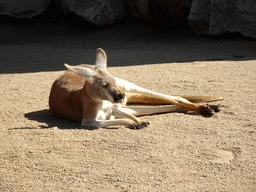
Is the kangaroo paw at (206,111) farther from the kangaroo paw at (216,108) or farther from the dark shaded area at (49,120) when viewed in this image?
the dark shaded area at (49,120)

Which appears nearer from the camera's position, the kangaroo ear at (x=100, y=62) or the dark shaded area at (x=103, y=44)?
the kangaroo ear at (x=100, y=62)

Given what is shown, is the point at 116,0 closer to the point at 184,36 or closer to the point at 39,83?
the point at 184,36

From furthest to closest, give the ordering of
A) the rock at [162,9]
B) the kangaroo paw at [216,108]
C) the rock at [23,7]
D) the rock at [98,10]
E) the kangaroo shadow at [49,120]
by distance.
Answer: the rock at [23,7] → the rock at [98,10] → the rock at [162,9] → the kangaroo paw at [216,108] → the kangaroo shadow at [49,120]

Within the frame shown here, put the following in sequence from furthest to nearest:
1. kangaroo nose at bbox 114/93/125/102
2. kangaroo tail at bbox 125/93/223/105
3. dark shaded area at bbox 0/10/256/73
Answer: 1. dark shaded area at bbox 0/10/256/73
2. kangaroo tail at bbox 125/93/223/105
3. kangaroo nose at bbox 114/93/125/102

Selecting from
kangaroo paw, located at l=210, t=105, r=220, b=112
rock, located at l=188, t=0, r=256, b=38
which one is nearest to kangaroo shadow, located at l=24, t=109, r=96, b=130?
kangaroo paw, located at l=210, t=105, r=220, b=112

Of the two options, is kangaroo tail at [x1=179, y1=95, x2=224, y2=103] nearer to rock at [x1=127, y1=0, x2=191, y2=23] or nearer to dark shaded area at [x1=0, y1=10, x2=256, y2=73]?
dark shaded area at [x1=0, y1=10, x2=256, y2=73]

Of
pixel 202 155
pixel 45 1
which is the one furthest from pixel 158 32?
pixel 202 155

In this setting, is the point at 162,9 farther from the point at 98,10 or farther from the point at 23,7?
the point at 23,7

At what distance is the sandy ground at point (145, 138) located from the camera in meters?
2.64

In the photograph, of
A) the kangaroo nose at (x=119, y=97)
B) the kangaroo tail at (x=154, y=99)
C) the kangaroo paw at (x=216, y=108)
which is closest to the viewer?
the kangaroo nose at (x=119, y=97)

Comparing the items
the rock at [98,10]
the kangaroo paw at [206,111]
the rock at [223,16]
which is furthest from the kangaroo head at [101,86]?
the rock at [98,10]

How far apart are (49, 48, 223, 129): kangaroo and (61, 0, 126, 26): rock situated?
5.31m

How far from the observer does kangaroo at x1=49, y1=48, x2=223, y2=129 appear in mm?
3588

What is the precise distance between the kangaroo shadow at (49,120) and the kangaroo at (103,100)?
0.22 feet
